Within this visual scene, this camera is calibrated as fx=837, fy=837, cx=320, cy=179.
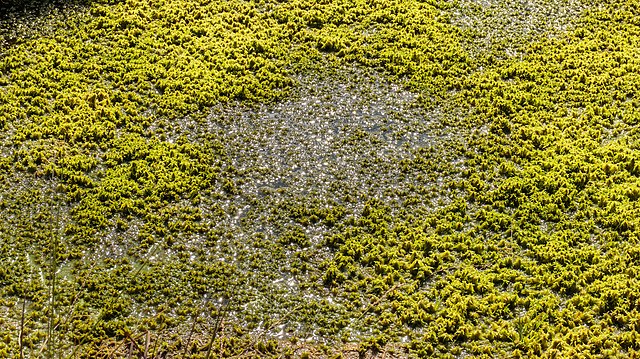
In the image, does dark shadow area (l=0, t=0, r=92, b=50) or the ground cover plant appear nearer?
the ground cover plant

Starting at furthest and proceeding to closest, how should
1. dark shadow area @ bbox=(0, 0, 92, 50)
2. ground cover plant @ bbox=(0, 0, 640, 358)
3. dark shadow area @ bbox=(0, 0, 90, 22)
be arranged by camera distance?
dark shadow area @ bbox=(0, 0, 90, 22)
dark shadow area @ bbox=(0, 0, 92, 50)
ground cover plant @ bbox=(0, 0, 640, 358)

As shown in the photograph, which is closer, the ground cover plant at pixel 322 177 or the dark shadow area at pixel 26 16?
the ground cover plant at pixel 322 177

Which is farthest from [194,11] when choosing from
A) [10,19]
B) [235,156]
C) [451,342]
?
[451,342]

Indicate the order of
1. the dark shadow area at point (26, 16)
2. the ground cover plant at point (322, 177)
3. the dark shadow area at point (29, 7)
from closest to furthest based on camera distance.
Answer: the ground cover plant at point (322, 177), the dark shadow area at point (26, 16), the dark shadow area at point (29, 7)

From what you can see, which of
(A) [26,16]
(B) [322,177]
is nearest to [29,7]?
(A) [26,16]

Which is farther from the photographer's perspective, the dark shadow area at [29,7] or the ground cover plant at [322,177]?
the dark shadow area at [29,7]

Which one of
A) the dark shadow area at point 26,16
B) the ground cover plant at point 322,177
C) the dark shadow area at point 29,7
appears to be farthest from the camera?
the dark shadow area at point 29,7

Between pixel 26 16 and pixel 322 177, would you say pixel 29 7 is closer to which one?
pixel 26 16

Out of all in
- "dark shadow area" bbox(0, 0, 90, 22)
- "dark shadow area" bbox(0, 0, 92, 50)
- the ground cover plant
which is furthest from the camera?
"dark shadow area" bbox(0, 0, 90, 22)

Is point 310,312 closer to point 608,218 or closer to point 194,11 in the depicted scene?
point 608,218
